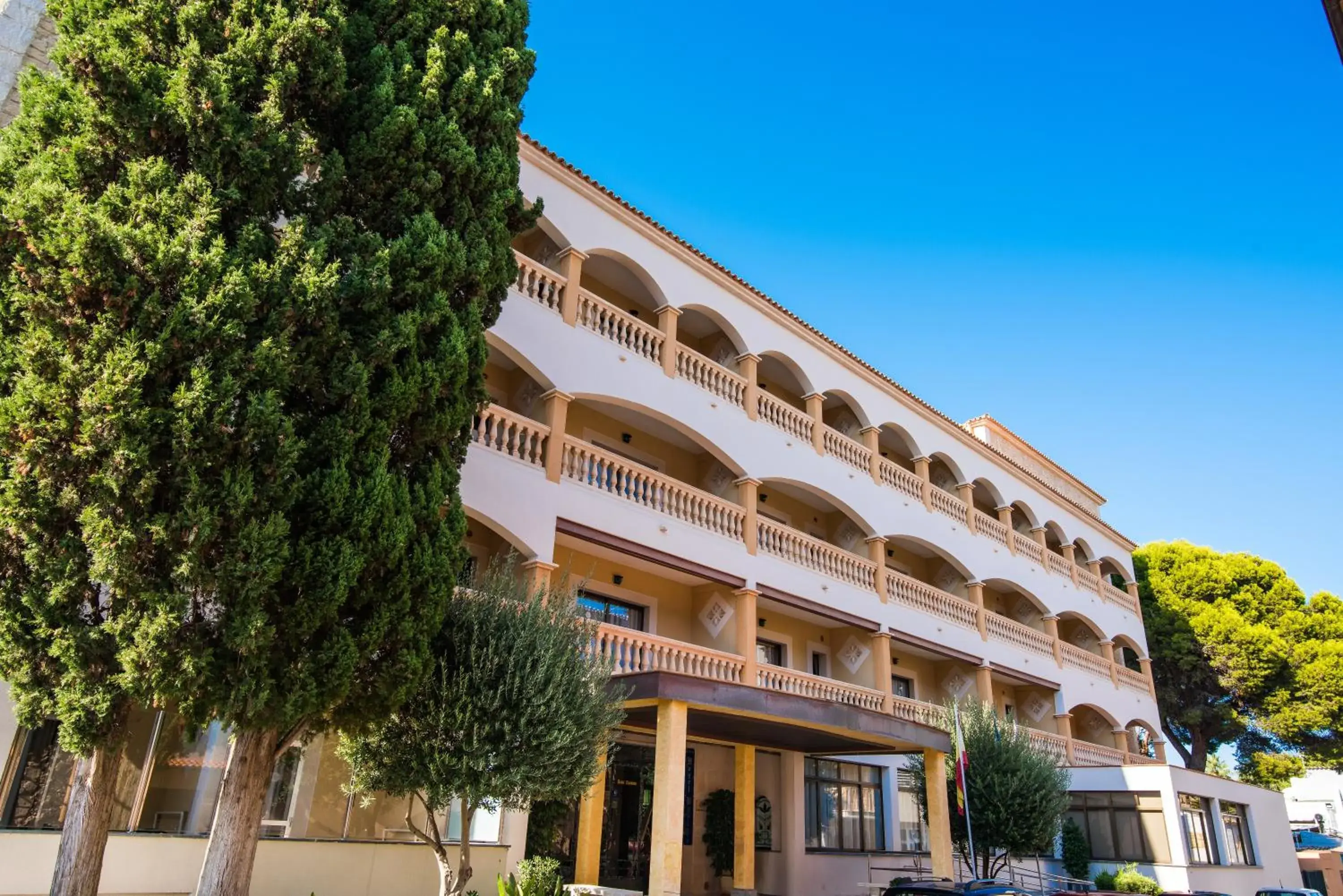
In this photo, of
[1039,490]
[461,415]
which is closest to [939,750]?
[461,415]

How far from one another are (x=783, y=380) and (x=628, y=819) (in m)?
11.0

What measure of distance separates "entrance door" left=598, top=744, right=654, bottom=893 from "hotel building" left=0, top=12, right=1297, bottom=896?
Answer: 47 mm

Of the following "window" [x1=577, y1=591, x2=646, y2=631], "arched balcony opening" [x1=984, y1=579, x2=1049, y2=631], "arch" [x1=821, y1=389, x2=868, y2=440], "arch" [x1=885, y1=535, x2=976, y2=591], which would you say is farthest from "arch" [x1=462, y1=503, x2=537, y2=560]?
"arched balcony opening" [x1=984, y1=579, x2=1049, y2=631]

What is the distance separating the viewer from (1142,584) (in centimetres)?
3941

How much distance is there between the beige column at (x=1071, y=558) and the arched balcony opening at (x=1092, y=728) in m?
4.26

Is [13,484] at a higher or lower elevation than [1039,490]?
lower

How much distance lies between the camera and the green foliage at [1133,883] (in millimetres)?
21469

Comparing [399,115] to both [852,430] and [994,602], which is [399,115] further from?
[994,602]

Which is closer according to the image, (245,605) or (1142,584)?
(245,605)

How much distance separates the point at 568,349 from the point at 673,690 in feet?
22.5

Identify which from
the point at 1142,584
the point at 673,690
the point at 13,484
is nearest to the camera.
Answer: the point at 13,484

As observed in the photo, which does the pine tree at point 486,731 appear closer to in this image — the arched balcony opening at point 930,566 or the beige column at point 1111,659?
the arched balcony opening at point 930,566

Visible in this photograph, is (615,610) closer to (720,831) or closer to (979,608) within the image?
(720,831)

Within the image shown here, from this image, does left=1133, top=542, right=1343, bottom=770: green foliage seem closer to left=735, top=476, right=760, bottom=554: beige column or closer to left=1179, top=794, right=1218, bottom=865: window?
left=1179, top=794, right=1218, bottom=865: window
